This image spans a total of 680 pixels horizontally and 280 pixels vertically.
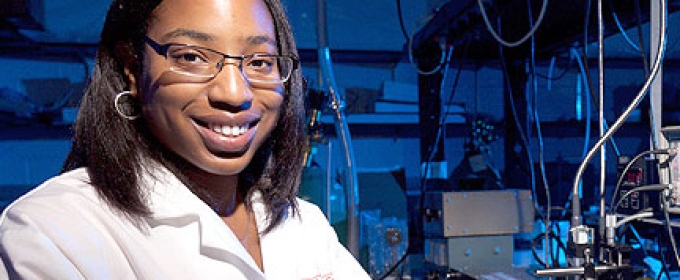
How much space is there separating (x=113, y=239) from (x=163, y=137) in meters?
0.17

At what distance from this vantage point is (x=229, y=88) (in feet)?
2.41

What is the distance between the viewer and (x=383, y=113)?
2578 mm

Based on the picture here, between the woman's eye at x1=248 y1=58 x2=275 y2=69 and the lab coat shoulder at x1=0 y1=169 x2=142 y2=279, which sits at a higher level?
the woman's eye at x1=248 y1=58 x2=275 y2=69

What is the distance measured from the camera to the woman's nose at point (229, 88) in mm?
731

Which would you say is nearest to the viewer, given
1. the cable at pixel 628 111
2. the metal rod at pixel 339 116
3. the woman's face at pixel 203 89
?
the woman's face at pixel 203 89

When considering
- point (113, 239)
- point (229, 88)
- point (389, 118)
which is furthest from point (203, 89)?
point (389, 118)

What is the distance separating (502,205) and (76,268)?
1.26 metres

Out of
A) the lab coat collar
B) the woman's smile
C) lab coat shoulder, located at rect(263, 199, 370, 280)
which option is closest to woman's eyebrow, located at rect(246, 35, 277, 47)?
the woman's smile

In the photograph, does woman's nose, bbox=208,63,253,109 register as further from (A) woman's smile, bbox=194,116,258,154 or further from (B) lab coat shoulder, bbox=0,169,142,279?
(B) lab coat shoulder, bbox=0,169,142,279

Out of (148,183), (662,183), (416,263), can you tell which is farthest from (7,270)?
(416,263)

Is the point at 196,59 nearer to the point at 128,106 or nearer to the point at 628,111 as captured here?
the point at 128,106

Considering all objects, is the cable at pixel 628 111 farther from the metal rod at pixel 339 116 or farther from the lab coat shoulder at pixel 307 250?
the metal rod at pixel 339 116

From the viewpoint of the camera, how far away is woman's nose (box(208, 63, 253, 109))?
731 mm

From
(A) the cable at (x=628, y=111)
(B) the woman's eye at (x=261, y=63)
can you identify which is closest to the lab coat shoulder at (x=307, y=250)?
(B) the woman's eye at (x=261, y=63)
